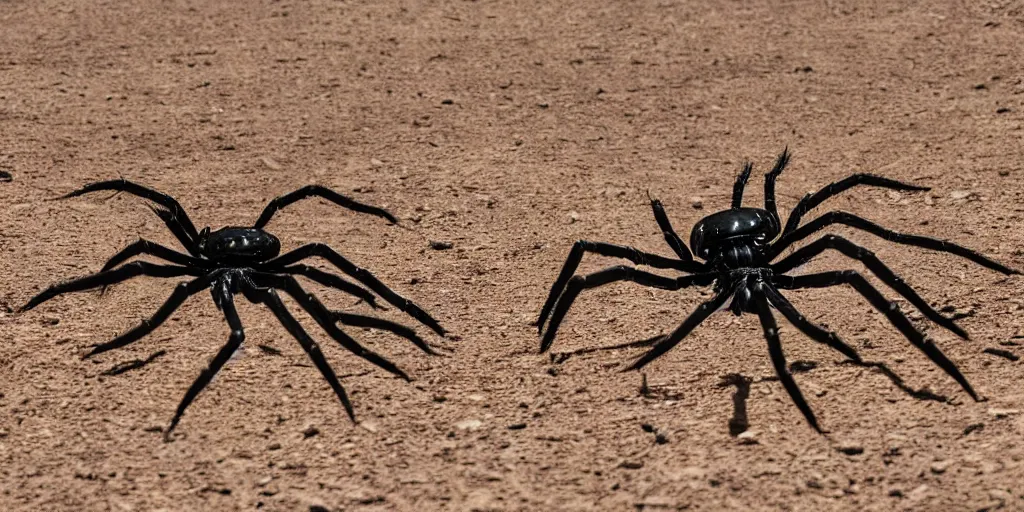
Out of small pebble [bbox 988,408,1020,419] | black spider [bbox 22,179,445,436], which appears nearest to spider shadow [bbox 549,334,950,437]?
small pebble [bbox 988,408,1020,419]

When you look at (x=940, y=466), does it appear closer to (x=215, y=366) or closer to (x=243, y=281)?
(x=215, y=366)

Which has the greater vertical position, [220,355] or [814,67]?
[814,67]

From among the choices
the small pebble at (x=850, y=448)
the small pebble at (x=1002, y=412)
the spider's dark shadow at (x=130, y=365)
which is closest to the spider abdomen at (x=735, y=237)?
the small pebble at (x=850, y=448)

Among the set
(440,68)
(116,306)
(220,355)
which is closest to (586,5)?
(440,68)

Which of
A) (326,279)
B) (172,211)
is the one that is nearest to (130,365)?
(172,211)

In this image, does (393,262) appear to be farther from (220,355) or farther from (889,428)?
(889,428)
